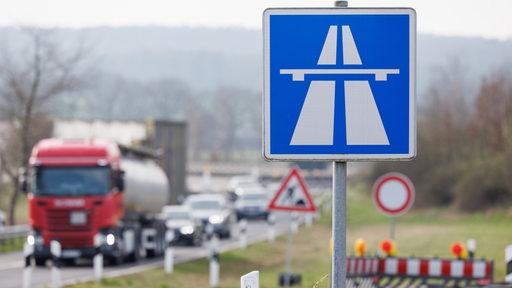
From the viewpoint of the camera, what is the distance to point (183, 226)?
43.6 metres

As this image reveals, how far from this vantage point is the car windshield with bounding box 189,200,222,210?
5034 centimetres

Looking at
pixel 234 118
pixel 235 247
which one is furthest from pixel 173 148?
pixel 234 118

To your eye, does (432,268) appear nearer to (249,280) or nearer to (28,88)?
(249,280)

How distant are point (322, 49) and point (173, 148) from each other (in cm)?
5101

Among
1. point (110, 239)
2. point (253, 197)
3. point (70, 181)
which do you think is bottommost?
point (253, 197)

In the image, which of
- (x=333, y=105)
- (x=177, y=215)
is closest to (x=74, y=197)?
(x=177, y=215)

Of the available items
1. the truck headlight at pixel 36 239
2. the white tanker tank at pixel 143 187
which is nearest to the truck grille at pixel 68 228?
the truck headlight at pixel 36 239

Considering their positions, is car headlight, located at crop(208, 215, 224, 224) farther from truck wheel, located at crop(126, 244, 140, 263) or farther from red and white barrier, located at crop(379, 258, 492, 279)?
red and white barrier, located at crop(379, 258, 492, 279)

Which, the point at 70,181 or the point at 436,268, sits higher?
the point at 70,181

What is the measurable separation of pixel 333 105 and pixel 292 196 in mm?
15954

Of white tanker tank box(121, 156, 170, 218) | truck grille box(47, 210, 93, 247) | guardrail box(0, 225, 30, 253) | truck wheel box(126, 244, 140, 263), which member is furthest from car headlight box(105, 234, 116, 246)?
guardrail box(0, 225, 30, 253)

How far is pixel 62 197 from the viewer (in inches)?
1220

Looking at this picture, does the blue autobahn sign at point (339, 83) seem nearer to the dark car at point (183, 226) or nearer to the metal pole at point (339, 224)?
the metal pole at point (339, 224)

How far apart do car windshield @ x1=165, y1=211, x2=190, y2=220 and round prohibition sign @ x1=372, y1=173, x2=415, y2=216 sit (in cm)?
2316
